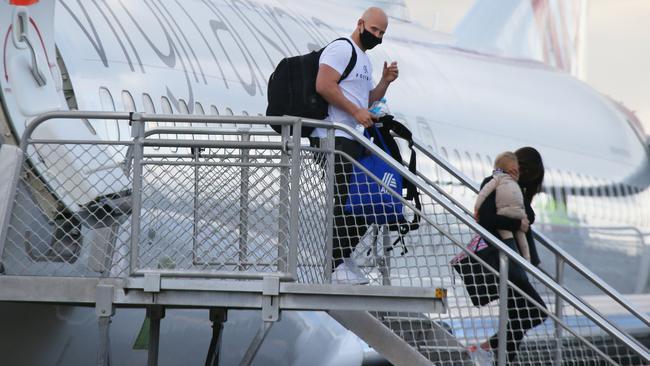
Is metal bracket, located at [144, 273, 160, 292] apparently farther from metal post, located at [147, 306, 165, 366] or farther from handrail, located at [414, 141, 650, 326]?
handrail, located at [414, 141, 650, 326]

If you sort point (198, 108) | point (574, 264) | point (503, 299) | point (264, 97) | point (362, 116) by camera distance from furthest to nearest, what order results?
point (264, 97) → point (198, 108) → point (574, 264) → point (362, 116) → point (503, 299)

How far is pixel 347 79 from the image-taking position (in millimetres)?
6586

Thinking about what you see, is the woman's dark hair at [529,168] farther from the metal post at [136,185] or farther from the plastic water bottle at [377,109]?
the metal post at [136,185]

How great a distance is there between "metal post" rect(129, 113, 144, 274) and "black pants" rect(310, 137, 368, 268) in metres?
0.91

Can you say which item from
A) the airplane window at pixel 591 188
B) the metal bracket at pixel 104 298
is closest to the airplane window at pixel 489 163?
the airplane window at pixel 591 188

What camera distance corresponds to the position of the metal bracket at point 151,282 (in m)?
5.18

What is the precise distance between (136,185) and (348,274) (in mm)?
1217

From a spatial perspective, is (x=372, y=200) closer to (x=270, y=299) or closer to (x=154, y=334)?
(x=270, y=299)

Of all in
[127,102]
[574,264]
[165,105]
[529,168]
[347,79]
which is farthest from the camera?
[165,105]

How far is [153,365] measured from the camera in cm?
577

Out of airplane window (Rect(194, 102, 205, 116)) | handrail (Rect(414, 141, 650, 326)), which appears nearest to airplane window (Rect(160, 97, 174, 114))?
airplane window (Rect(194, 102, 205, 116))

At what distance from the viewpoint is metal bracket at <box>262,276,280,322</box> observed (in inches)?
206

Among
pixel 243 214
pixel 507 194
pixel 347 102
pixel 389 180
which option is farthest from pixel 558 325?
pixel 243 214

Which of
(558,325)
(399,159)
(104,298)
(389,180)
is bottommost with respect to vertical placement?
(558,325)
